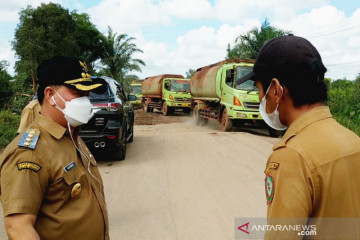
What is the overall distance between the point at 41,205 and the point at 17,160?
11.5 inches

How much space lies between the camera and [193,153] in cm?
916

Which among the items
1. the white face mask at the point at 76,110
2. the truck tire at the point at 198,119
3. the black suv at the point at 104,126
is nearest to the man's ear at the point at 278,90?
the white face mask at the point at 76,110

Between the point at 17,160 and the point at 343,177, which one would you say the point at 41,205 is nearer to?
the point at 17,160

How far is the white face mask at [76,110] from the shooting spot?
2279 millimetres

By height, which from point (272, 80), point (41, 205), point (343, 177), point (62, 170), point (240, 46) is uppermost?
point (240, 46)

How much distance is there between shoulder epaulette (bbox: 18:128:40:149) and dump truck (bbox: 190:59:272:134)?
1030 centimetres

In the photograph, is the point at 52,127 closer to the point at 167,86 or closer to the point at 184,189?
the point at 184,189

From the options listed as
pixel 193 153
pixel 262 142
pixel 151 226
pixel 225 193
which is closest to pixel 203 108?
pixel 262 142

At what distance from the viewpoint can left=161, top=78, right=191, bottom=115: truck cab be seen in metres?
24.5

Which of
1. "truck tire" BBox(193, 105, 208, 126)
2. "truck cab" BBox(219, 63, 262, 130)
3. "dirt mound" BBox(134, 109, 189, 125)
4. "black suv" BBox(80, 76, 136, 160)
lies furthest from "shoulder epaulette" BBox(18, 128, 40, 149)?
"truck tire" BBox(193, 105, 208, 126)

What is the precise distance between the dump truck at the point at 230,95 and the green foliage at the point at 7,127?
737 centimetres

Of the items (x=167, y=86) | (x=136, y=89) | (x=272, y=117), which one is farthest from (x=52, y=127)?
(x=136, y=89)

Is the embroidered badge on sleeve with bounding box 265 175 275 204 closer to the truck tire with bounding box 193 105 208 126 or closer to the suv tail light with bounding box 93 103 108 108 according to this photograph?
the suv tail light with bounding box 93 103 108 108

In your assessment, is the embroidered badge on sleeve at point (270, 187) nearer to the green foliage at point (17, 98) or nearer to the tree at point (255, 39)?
the green foliage at point (17, 98)
